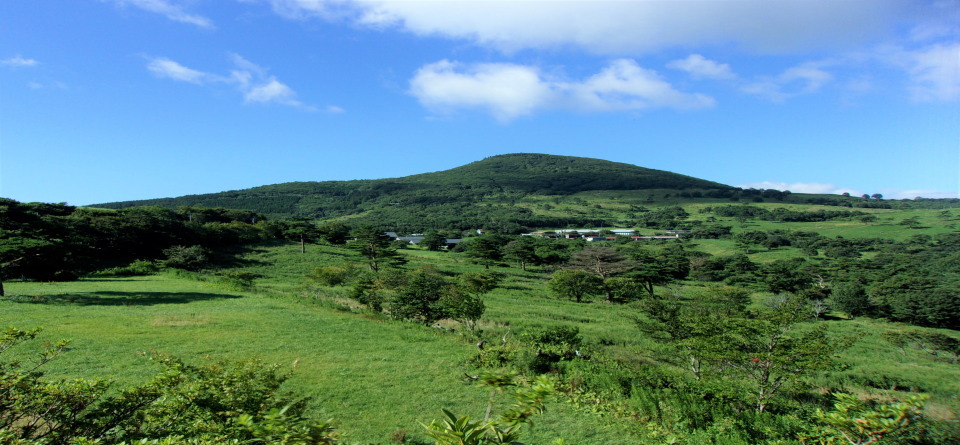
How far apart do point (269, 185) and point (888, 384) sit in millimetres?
200492

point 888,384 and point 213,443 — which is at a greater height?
point 213,443

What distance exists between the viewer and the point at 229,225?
177ft

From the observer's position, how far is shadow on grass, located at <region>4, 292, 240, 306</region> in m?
18.3

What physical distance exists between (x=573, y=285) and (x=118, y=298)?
29.0 meters

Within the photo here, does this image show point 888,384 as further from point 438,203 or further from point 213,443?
point 438,203

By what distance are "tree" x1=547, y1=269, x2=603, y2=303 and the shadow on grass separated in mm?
23238

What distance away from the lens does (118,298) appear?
20.4 metres

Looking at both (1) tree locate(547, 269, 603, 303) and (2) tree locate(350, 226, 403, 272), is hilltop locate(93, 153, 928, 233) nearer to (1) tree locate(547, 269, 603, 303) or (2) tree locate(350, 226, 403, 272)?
(2) tree locate(350, 226, 403, 272)

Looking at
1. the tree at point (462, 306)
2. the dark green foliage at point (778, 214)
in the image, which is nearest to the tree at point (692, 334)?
the tree at point (462, 306)

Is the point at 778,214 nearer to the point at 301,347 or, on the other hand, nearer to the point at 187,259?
the point at 187,259

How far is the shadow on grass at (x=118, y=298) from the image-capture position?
1830 centimetres

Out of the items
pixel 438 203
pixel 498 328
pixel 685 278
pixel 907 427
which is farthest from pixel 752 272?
pixel 438 203

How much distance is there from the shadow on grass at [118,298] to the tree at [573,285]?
23238 millimetres

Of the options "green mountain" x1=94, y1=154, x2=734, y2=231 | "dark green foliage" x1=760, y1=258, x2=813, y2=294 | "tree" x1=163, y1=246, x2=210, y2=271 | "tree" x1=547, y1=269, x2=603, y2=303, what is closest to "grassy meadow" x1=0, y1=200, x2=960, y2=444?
"tree" x1=547, y1=269, x2=603, y2=303
